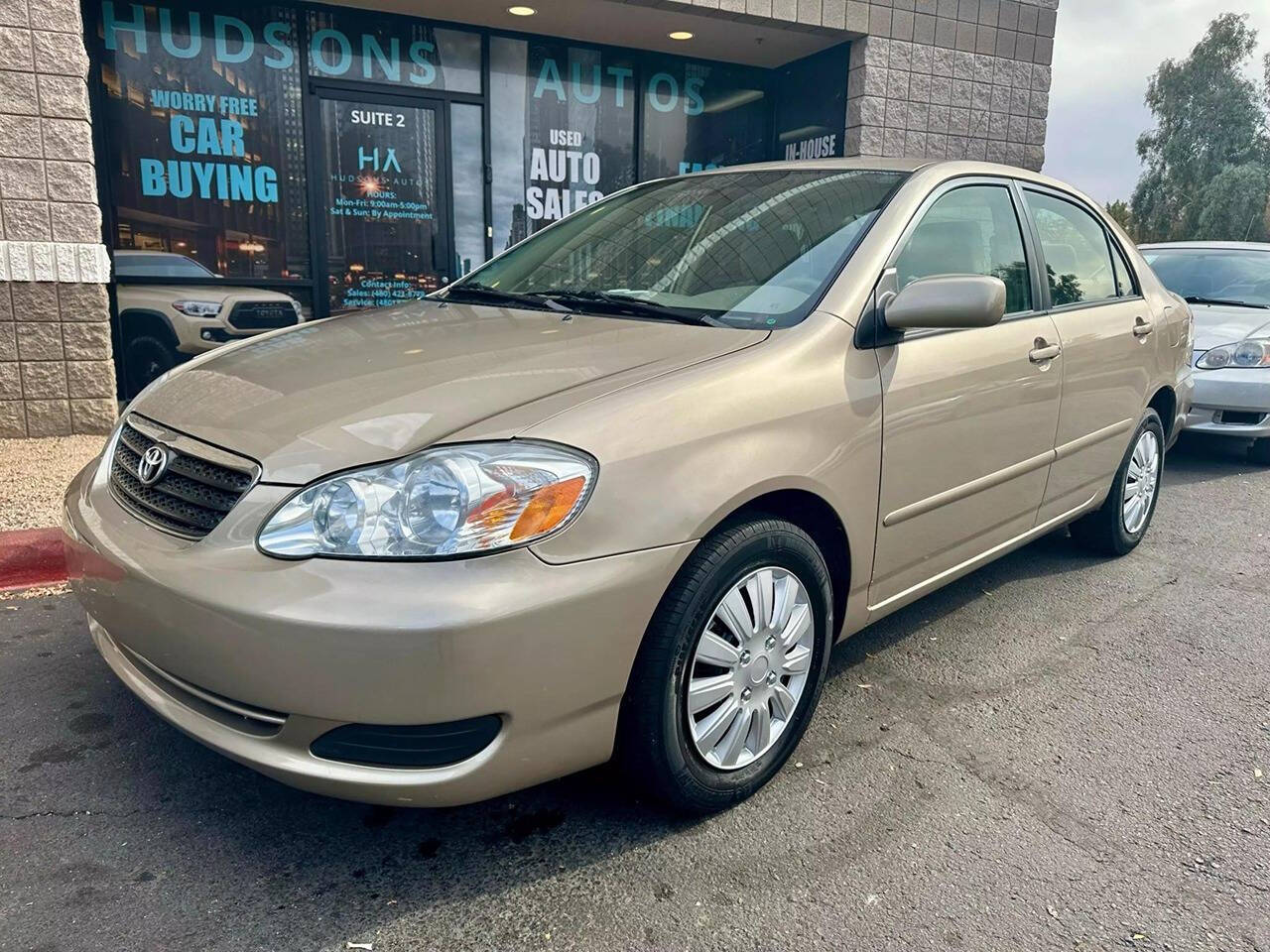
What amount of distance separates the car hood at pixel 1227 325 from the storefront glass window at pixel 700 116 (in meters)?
4.43

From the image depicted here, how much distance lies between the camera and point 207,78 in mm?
7219

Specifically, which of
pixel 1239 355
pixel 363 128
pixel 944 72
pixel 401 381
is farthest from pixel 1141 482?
pixel 363 128

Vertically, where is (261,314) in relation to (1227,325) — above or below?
below

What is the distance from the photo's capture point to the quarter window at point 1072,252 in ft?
12.1

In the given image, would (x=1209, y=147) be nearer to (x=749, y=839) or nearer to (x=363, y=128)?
(x=363, y=128)

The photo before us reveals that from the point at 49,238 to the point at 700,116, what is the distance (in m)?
5.77

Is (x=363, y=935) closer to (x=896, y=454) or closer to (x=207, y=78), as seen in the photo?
(x=896, y=454)

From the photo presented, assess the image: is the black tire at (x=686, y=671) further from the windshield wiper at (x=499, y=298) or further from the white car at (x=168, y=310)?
the white car at (x=168, y=310)

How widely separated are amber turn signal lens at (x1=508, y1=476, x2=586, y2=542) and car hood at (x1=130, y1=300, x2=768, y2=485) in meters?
0.16

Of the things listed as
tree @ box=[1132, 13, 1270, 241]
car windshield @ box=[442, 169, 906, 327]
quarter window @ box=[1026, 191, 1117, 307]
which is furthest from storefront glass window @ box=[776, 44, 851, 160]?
tree @ box=[1132, 13, 1270, 241]

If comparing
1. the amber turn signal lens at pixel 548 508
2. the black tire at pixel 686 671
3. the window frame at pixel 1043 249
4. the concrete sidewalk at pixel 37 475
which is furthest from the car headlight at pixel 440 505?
the concrete sidewalk at pixel 37 475

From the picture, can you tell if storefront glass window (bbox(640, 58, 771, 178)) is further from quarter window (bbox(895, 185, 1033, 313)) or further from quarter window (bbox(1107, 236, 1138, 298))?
quarter window (bbox(895, 185, 1033, 313))

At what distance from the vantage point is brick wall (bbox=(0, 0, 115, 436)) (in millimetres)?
5773

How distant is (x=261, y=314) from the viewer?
7.63 m
